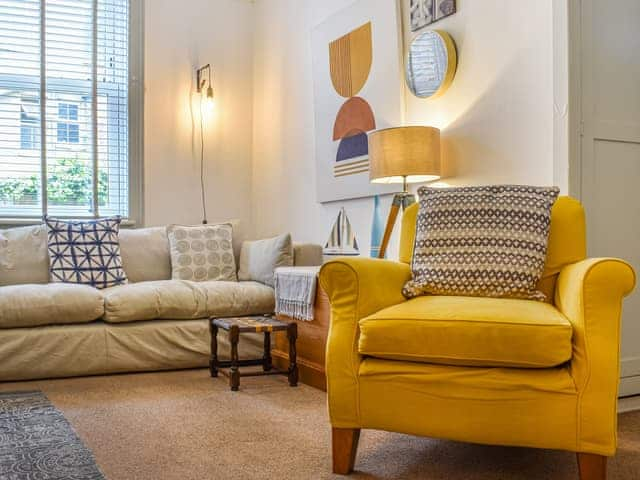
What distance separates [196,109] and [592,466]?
3935 millimetres

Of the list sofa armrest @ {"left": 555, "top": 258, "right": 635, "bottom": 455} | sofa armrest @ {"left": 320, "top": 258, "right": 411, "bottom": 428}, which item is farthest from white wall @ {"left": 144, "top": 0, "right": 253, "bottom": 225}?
sofa armrest @ {"left": 555, "top": 258, "right": 635, "bottom": 455}

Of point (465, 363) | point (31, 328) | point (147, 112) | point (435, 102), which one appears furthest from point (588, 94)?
point (147, 112)

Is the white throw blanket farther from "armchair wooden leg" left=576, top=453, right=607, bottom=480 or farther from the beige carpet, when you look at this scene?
"armchair wooden leg" left=576, top=453, right=607, bottom=480

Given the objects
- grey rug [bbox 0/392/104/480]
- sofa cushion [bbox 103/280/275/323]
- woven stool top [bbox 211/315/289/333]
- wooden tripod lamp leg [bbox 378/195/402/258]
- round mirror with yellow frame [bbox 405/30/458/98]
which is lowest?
grey rug [bbox 0/392/104/480]

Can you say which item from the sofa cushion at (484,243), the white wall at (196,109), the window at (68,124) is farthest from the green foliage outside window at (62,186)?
the sofa cushion at (484,243)

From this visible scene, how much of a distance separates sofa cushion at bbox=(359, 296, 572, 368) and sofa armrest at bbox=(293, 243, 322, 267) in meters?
1.97

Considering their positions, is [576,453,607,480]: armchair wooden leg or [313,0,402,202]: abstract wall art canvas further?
[313,0,402,202]: abstract wall art canvas

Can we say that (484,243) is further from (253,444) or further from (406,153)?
(253,444)

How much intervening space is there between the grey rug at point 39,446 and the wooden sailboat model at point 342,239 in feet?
5.94

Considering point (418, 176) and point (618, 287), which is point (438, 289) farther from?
point (418, 176)

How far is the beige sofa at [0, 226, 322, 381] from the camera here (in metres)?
3.34

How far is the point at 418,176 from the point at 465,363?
4.71 feet

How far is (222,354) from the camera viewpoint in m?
3.72

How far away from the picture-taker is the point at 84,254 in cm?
396
